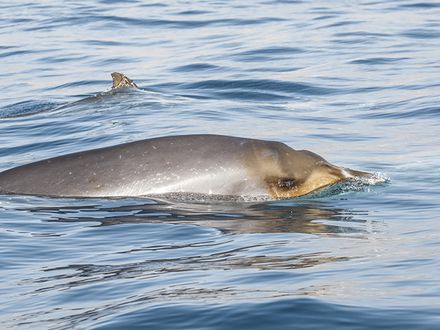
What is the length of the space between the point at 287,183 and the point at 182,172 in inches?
36.9

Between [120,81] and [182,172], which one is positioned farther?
[120,81]

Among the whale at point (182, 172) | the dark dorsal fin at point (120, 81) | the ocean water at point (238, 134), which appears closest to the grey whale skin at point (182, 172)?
the whale at point (182, 172)

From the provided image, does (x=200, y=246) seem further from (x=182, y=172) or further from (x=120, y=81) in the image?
(x=120, y=81)

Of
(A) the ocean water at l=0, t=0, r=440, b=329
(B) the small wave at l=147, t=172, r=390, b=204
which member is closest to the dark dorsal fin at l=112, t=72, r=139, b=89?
(A) the ocean water at l=0, t=0, r=440, b=329

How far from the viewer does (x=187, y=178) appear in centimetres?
1203

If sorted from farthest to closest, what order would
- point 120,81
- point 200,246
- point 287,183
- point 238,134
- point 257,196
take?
point 120,81
point 238,134
point 287,183
point 257,196
point 200,246

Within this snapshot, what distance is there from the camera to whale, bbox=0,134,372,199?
1202 centimetres

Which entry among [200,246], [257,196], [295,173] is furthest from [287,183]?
[200,246]

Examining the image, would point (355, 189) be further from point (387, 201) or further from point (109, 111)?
point (109, 111)

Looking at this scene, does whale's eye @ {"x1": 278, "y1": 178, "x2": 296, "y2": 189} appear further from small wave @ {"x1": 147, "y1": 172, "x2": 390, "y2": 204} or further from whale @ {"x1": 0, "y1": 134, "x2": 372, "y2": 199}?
small wave @ {"x1": 147, "y1": 172, "x2": 390, "y2": 204}

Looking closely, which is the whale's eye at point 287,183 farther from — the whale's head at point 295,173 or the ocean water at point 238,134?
the ocean water at point 238,134

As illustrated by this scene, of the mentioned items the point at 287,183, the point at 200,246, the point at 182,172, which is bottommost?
the point at 200,246

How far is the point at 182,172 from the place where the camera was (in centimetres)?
1201

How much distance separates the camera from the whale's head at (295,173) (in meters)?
12.0
